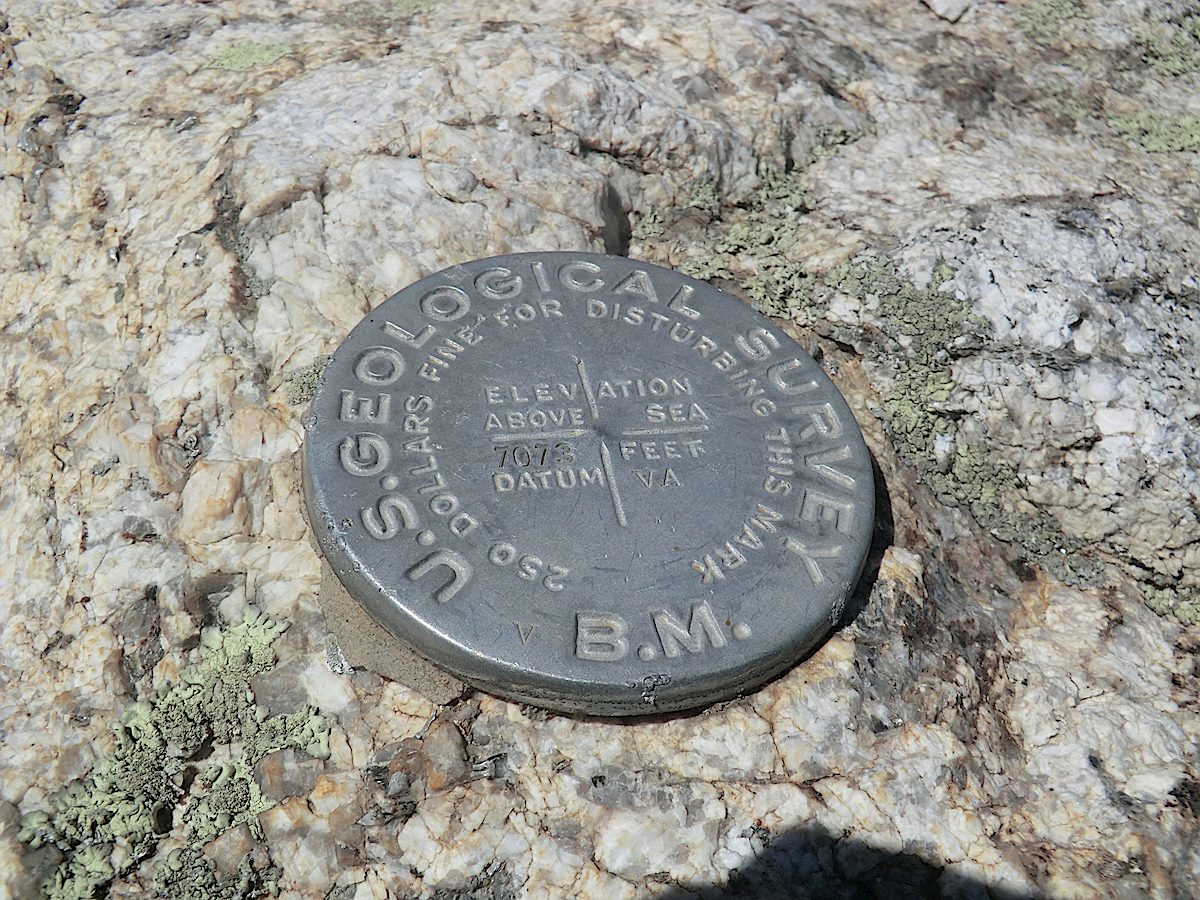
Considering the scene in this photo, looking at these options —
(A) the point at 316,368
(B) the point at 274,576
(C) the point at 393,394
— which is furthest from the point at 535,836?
(A) the point at 316,368

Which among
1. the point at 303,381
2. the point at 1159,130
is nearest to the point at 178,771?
the point at 303,381

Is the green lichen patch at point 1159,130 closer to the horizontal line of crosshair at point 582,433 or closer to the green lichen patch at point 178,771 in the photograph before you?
the horizontal line of crosshair at point 582,433

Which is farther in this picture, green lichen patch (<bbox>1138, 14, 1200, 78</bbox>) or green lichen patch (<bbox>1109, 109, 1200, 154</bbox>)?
green lichen patch (<bbox>1138, 14, 1200, 78</bbox>)

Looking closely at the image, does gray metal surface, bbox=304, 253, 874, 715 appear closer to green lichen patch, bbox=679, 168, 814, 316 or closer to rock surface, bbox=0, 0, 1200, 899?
rock surface, bbox=0, 0, 1200, 899

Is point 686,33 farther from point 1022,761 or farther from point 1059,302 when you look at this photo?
point 1022,761

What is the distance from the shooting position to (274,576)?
2199 mm

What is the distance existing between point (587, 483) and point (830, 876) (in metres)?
0.88

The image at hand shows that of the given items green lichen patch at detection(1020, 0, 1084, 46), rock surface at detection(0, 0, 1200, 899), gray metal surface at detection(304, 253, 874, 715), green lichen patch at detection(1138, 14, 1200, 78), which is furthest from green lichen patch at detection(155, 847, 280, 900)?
green lichen patch at detection(1138, 14, 1200, 78)

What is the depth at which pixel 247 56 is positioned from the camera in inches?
126

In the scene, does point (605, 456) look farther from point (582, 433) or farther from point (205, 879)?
point (205, 879)

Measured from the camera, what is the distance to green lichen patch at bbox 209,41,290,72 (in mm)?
3170

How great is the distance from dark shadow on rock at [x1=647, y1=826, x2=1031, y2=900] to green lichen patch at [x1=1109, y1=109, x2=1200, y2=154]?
252 centimetres

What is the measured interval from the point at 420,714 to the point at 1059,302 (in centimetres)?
189

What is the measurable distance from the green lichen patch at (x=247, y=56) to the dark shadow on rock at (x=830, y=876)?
2.63 metres
